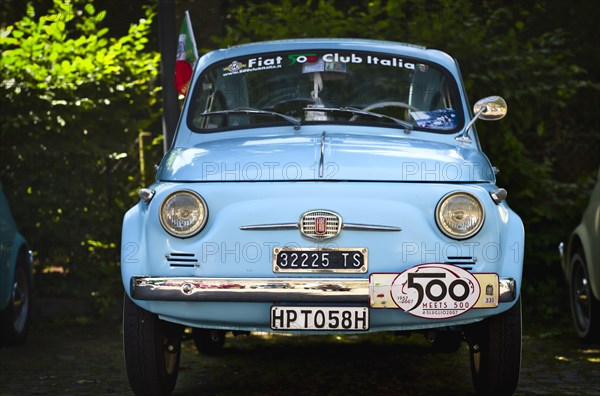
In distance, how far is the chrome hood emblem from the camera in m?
5.29

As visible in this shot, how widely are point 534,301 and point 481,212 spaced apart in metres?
4.64

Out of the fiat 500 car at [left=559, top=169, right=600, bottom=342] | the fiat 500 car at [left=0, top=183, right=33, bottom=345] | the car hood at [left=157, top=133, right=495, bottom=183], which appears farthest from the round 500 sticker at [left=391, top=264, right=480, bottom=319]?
the fiat 500 car at [left=0, top=183, right=33, bottom=345]

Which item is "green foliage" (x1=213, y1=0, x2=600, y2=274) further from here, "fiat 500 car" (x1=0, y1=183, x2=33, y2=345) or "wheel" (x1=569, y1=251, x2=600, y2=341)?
"fiat 500 car" (x1=0, y1=183, x2=33, y2=345)

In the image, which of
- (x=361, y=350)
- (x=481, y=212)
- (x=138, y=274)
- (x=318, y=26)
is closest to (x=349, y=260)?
(x=481, y=212)

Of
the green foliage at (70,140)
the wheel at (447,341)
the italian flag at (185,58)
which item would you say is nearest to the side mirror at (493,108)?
the wheel at (447,341)

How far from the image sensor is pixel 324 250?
5273mm

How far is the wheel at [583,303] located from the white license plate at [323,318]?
321cm

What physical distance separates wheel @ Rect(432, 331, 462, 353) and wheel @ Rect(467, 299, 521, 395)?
0.94 ft

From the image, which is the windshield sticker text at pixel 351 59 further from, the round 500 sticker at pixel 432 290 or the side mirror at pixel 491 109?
the round 500 sticker at pixel 432 290

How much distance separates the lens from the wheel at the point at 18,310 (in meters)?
8.08

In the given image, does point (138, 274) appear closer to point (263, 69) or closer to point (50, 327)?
point (263, 69)

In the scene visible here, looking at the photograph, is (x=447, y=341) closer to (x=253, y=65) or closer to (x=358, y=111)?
(x=358, y=111)

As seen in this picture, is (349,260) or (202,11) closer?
(349,260)

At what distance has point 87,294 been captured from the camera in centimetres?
988
